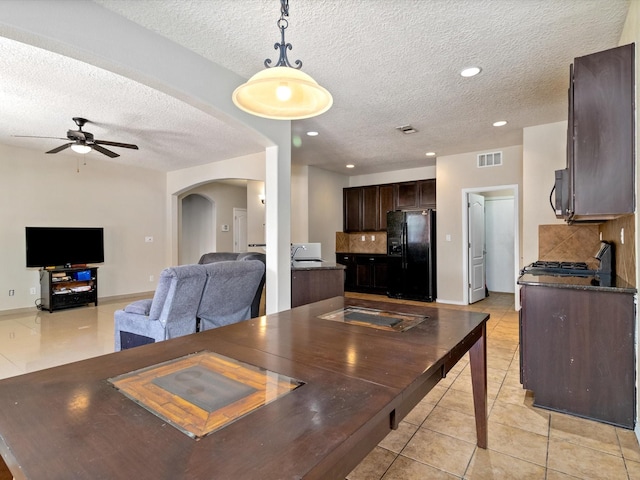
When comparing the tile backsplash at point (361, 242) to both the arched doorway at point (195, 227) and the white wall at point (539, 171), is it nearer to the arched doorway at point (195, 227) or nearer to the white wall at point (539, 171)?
the white wall at point (539, 171)

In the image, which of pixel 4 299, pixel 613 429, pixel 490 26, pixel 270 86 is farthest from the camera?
pixel 4 299

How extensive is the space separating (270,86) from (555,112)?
152 inches

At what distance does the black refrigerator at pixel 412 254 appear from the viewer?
634 cm

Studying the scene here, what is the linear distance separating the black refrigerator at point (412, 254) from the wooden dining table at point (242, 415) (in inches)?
199

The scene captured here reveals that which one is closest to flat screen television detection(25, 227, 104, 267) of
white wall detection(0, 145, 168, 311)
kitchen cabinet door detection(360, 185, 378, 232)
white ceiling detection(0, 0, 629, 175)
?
white wall detection(0, 145, 168, 311)

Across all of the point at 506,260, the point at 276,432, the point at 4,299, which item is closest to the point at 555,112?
the point at 506,260

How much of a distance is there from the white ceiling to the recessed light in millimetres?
57

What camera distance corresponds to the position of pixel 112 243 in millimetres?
6676

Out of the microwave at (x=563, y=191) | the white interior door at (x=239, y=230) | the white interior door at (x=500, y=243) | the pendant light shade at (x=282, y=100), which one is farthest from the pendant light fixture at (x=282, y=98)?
the white interior door at (x=239, y=230)

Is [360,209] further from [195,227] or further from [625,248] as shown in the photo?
[625,248]

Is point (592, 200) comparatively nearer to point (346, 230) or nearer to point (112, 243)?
point (346, 230)

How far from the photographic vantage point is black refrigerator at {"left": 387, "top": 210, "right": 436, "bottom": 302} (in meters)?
6.34

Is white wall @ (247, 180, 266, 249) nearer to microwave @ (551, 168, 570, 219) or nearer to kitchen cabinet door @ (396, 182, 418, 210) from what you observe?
kitchen cabinet door @ (396, 182, 418, 210)

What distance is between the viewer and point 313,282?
14.1 ft
